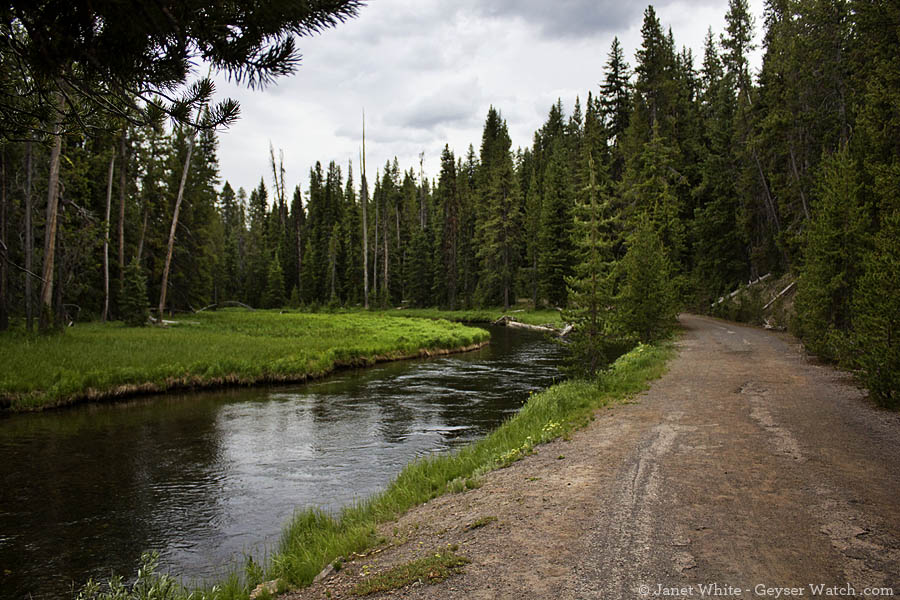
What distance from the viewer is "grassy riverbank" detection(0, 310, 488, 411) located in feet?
50.2

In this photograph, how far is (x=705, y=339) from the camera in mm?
26016

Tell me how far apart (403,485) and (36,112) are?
21.8 feet

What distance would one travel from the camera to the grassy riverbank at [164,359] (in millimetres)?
15305

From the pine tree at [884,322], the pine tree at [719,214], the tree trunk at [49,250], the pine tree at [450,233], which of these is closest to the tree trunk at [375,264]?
the pine tree at [450,233]

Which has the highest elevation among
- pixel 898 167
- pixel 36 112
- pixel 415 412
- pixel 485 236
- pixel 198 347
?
pixel 485 236

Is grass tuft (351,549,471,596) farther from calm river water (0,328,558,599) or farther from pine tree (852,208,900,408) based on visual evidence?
pine tree (852,208,900,408)

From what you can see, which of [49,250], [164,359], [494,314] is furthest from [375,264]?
[164,359]

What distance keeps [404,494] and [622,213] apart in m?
39.6

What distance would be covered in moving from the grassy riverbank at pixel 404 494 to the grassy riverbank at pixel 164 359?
11.2 m

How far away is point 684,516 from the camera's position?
5582 mm

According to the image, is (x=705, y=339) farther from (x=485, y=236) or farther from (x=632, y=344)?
(x=485, y=236)

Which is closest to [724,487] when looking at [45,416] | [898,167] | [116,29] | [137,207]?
[116,29]

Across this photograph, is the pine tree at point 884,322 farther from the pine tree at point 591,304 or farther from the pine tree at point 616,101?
the pine tree at point 616,101

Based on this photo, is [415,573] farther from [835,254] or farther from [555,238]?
[555,238]
